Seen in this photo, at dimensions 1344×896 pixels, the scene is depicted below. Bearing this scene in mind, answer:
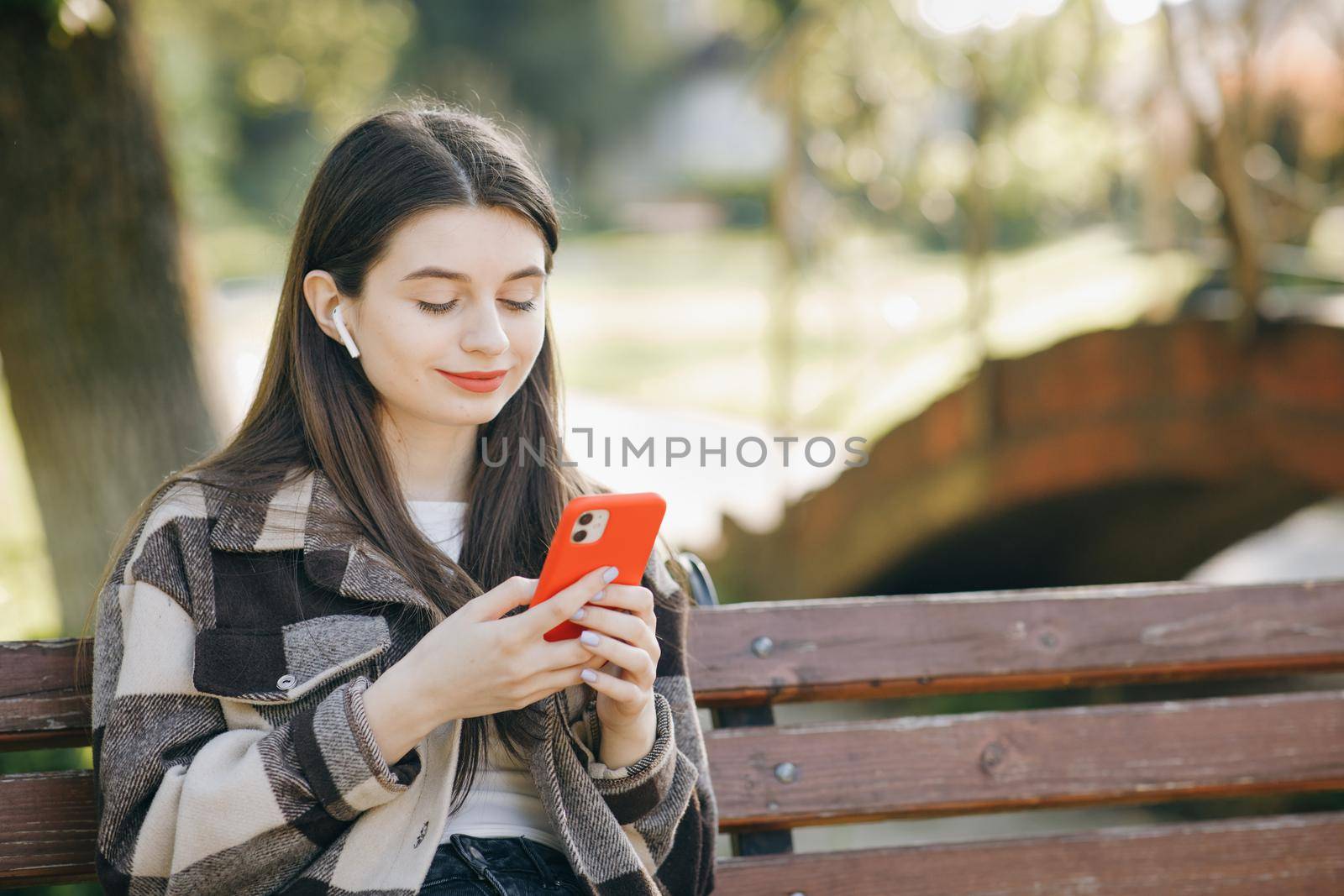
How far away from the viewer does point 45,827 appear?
6.79 feet

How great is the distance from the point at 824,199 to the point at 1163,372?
2793 millimetres

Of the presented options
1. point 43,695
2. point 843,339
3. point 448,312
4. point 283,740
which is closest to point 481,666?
point 283,740

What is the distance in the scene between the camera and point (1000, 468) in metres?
5.81

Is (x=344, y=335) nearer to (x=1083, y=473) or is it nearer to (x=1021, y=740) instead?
(x=1021, y=740)

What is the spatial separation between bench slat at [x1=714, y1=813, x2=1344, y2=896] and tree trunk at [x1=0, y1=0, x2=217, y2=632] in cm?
232

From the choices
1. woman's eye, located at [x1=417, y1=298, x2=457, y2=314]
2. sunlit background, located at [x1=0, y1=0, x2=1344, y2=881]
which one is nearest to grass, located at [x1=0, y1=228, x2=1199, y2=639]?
sunlit background, located at [x1=0, y1=0, x2=1344, y2=881]

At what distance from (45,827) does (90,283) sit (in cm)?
224

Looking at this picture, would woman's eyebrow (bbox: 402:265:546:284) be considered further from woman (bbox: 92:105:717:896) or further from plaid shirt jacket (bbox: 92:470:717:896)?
plaid shirt jacket (bbox: 92:470:717:896)

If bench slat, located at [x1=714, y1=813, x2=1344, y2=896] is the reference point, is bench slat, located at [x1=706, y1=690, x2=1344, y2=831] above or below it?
above

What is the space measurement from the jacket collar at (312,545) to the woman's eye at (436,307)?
1.10 ft

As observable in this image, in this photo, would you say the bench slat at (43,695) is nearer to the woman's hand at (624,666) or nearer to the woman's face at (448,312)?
the woman's face at (448,312)

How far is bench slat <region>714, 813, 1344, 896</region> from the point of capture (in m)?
2.31

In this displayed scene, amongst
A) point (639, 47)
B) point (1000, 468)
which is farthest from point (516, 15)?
point (1000, 468)

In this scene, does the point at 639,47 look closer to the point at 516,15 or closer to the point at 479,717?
the point at 516,15
